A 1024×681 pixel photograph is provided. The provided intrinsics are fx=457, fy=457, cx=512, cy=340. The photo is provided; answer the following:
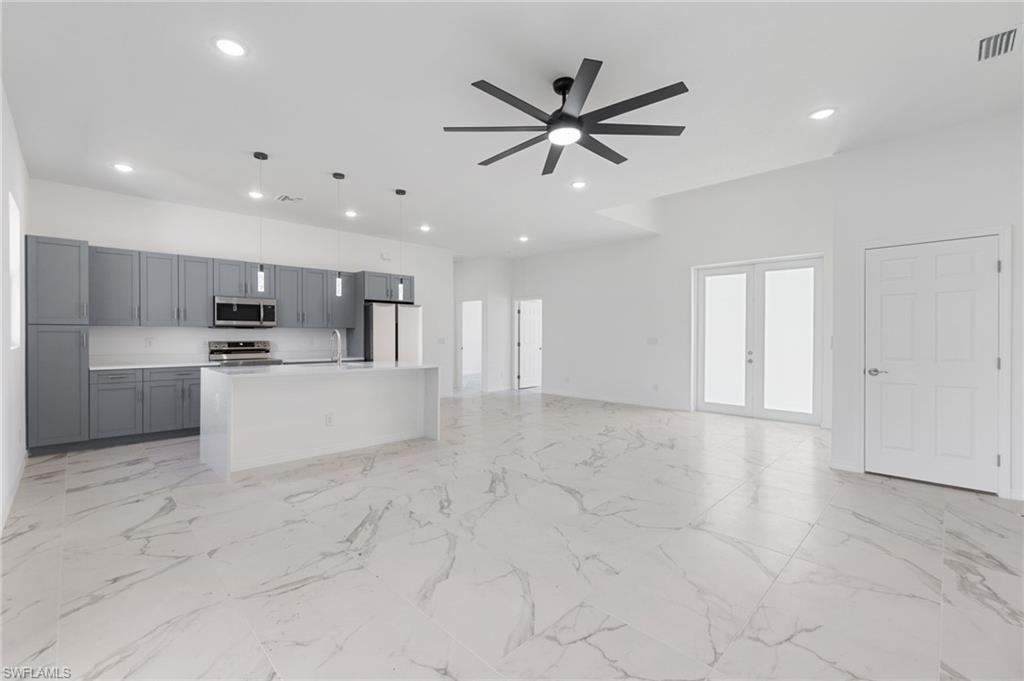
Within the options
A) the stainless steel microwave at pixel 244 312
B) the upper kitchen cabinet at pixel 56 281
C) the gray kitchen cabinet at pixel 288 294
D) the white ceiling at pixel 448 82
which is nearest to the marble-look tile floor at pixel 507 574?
the upper kitchen cabinet at pixel 56 281

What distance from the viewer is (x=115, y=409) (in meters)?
4.95

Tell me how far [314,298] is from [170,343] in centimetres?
183

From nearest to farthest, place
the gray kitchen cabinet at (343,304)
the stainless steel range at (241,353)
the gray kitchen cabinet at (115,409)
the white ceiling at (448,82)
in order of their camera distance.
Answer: the white ceiling at (448,82) → the gray kitchen cabinet at (115,409) → the stainless steel range at (241,353) → the gray kitchen cabinet at (343,304)

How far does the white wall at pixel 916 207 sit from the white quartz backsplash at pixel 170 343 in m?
6.77

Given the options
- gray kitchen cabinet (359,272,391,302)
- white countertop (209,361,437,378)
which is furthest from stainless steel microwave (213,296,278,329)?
white countertop (209,361,437,378)

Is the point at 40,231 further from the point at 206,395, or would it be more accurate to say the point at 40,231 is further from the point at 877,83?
the point at 877,83

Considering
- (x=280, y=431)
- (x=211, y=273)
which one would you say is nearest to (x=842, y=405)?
(x=280, y=431)

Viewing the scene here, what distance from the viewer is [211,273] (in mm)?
5797

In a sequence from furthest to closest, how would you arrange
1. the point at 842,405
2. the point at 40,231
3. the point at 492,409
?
the point at 492,409 → the point at 40,231 → the point at 842,405

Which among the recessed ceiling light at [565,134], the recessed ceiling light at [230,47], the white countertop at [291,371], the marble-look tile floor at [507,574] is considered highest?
the recessed ceiling light at [230,47]

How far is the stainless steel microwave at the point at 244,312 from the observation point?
19.1 feet

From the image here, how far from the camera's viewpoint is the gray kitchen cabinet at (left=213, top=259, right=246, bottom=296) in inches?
230

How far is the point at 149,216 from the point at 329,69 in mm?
4302

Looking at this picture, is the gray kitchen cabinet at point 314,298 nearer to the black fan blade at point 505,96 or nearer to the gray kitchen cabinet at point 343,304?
the gray kitchen cabinet at point 343,304
